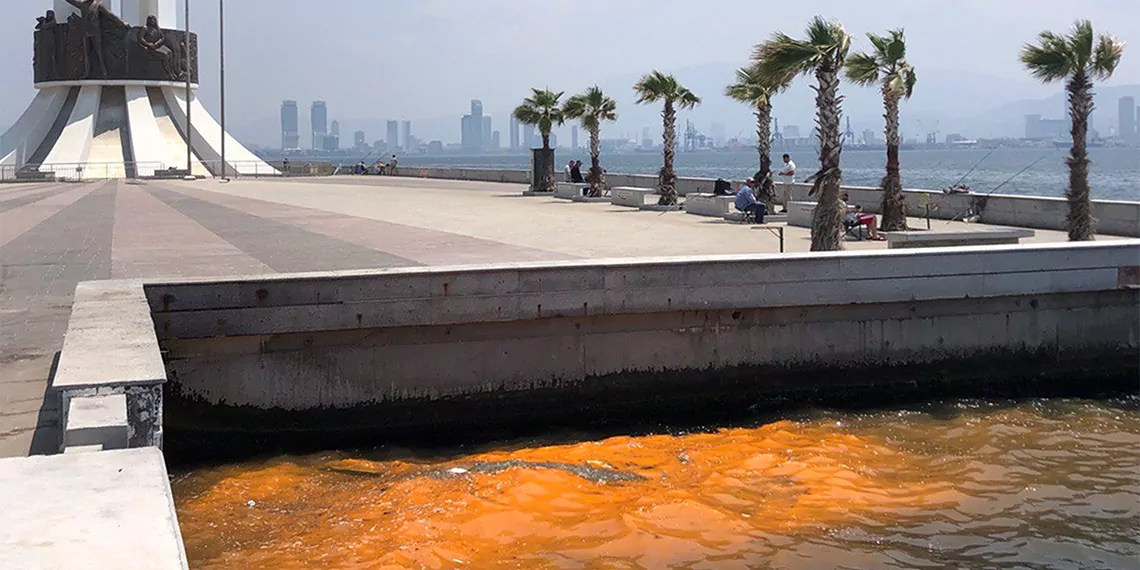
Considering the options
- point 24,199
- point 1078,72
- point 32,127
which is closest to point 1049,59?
point 1078,72

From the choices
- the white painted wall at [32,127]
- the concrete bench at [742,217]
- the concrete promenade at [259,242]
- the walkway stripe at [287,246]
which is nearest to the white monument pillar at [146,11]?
the white painted wall at [32,127]

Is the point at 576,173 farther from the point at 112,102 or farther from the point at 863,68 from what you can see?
the point at 112,102

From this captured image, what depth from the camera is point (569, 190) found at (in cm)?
3403

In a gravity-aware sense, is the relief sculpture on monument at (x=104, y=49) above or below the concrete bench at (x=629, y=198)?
above

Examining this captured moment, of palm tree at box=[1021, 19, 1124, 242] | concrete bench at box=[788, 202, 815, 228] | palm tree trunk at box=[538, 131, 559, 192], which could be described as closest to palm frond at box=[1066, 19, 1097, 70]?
palm tree at box=[1021, 19, 1124, 242]

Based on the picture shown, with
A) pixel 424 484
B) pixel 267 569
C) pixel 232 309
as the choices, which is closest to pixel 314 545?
pixel 267 569

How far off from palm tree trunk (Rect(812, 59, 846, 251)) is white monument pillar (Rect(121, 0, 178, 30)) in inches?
2135

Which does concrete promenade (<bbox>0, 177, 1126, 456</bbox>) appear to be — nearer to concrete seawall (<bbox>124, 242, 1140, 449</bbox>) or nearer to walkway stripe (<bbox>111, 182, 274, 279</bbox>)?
walkway stripe (<bbox>111, 182, 274, 279</bbox>)

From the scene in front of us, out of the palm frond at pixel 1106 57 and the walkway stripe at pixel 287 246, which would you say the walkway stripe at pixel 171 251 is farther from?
the palm frond at pixel 1106 57

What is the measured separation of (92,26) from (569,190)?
124 ft

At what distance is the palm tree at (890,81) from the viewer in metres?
20.4

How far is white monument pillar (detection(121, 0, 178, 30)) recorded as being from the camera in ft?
204

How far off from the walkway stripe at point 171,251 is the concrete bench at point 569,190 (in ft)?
38.7

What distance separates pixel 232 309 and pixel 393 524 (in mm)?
A: 3223
